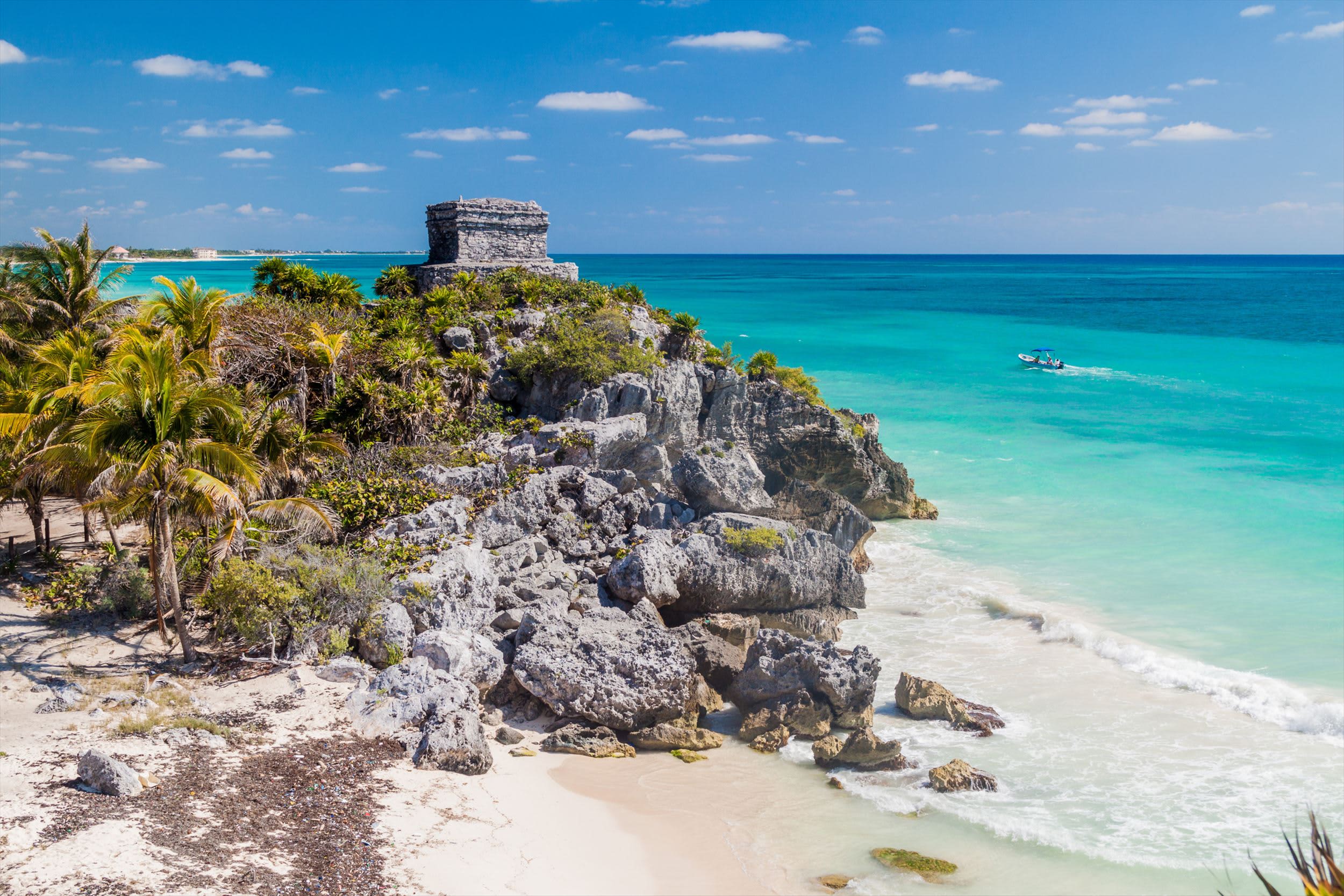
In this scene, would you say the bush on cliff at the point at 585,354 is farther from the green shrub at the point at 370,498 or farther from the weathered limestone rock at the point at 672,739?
the weathered limestone rock at the point at 672,739

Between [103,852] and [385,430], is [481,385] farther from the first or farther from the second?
[103,852]

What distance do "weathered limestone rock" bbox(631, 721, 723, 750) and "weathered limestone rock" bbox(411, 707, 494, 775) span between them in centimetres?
186

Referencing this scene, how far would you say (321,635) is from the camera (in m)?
10.9

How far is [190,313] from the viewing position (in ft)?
44.0

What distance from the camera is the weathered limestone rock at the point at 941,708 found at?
36.2 ft

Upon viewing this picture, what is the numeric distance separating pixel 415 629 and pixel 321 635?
3.75 ft

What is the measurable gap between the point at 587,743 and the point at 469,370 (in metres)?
8.72

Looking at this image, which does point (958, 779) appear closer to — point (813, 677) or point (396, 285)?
point (813, 677)

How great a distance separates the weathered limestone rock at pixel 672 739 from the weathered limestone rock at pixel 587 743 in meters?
0.16

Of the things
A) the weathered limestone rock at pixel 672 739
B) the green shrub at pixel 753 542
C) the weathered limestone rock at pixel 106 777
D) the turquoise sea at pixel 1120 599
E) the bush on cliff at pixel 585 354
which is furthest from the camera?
the bush on cliff at pixel 585 354

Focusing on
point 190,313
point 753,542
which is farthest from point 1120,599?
point 190,313

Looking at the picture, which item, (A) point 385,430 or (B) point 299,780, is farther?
(A) point 385,430

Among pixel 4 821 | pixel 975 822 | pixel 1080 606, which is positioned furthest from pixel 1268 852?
pixel 4 821

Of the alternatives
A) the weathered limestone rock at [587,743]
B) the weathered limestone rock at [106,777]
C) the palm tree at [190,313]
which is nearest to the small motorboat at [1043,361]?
the weathered limestone rock at [587,743]
